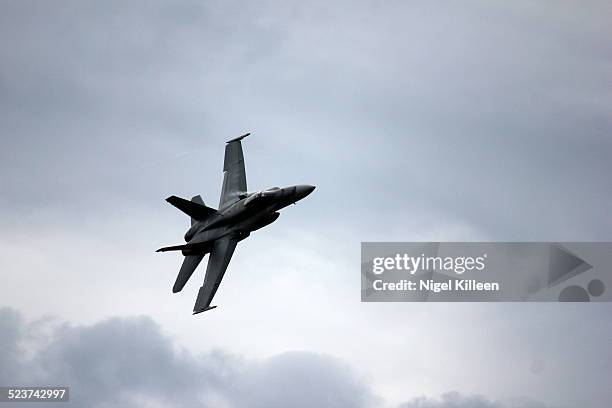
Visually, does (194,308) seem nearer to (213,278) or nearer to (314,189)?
(213,278)

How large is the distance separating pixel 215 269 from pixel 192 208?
8555 mm

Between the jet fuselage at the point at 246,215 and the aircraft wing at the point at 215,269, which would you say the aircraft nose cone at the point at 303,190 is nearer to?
the jet fuselage at the point at 246,215

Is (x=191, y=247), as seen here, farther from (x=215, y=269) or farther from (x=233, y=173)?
(x=233, y=173)

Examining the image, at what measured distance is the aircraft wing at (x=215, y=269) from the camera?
106875 mm

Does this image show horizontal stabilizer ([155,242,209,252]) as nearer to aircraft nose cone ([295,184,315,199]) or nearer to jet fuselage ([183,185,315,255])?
jet fuselage ([183,185,315,255])

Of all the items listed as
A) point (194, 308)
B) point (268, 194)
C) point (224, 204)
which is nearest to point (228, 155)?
point (224, 204)

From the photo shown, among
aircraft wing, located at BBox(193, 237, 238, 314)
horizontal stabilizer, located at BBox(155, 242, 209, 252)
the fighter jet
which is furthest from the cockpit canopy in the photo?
horizontal stabilizer, located at BBox(155, 242, 209, 252)

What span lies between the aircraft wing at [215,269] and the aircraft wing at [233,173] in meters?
6.22

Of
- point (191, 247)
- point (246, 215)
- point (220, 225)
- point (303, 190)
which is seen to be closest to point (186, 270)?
point (191, 247)

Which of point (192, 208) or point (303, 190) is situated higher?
point (303, 190)

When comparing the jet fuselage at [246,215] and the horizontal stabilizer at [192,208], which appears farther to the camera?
the horizontal stabilizer at [192,208]

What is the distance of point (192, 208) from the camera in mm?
110438

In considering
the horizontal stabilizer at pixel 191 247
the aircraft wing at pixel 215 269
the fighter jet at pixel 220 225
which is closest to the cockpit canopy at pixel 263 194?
the fighter jet at pixel 220 225

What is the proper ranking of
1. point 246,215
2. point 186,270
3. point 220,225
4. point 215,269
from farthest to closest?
point 186,270 → point 220,225 → point 215,269 → point 246,215
